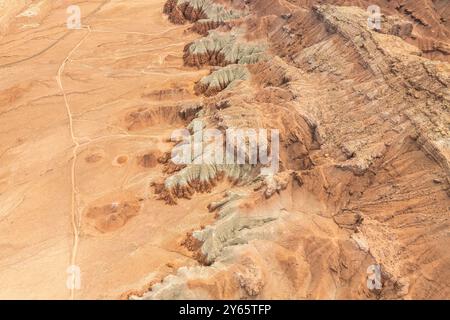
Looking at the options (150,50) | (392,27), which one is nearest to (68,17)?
(150,50)

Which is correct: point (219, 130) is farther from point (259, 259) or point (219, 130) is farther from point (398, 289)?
point (398, 289)

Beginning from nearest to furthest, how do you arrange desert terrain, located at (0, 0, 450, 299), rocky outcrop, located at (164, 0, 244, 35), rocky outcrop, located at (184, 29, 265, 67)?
desert terrain, located at (0, 0, 450, 299) < rocky outcrop, located at (184, 29, 265, 67) < rocky outcrop, located at (164, 0, 244, 35)

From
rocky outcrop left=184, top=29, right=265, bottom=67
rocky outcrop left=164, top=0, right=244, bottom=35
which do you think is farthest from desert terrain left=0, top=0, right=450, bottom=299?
rocky outcrop left=164, top=0, right=244, bottom=35

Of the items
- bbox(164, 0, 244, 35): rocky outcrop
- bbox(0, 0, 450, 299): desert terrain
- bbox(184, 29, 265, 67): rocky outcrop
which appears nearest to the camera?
bbox(0, 0, 450, 299): desert terrain

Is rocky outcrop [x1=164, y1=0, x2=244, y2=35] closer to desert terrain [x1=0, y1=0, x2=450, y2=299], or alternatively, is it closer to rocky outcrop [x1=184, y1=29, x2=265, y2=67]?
rocky outcrop [x1=184, y1=29, x2=265, y2=67]

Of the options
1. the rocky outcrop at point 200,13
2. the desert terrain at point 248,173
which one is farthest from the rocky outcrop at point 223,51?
the rocky outcrop at point 200,13

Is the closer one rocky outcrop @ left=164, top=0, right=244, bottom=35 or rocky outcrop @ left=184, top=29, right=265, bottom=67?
rocky outcrop @ left=184, top=29, right=265, bottom=67

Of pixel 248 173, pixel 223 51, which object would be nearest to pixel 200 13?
pixel 223 51

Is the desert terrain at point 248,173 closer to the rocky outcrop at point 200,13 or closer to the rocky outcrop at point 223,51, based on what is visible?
the rocky outcrop at point 223,51

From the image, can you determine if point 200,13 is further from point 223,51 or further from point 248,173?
point 248,173
